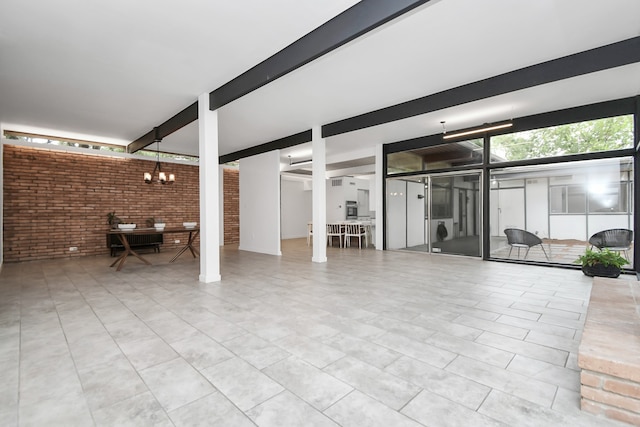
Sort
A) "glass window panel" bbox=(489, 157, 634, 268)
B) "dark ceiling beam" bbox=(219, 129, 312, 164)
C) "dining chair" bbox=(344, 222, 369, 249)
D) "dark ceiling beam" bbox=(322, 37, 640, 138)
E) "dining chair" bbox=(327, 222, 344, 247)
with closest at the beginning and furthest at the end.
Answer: "dark ceiling beam" bbox=(322, 37, 640, 138), "glass window panel" bbox=(489, 157, 634, 268), "dark ceiling beam" bbox=(219, 129, 312, 164), "dining chair" bbox=(344, 222, 369, 249), "dining chair" bbox=(327, 222, 344, 247)

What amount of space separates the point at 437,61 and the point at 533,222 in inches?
168

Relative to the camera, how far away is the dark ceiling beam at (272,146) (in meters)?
7.20

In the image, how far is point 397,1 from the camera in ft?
8.07

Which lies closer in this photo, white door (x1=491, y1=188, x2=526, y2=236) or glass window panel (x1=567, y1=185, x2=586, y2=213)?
glass window panel (x1=567, y1=185, x2=586, y2=213)

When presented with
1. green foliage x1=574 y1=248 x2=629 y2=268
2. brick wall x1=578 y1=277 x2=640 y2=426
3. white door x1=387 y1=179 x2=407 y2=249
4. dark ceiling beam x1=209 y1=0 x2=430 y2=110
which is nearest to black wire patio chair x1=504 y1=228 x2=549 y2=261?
green foliage x1=574 y1=248 x2=629 y2=268

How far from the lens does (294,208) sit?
13.1 metres

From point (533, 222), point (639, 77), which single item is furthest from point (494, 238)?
point (639, 77)

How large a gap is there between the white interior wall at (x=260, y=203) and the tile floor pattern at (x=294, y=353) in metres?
3.48

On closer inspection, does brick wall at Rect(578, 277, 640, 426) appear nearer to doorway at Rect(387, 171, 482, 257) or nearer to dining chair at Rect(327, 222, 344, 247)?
doorway at Rect(387, 171, 482, 257)

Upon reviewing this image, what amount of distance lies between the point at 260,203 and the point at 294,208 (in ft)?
15.6

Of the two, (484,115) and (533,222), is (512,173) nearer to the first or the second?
(533,222)

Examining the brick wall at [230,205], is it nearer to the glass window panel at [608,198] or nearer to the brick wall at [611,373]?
the glass window panel at [608,198]

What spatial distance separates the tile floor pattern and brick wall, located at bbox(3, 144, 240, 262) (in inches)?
136

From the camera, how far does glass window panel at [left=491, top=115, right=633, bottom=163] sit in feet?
16.6
